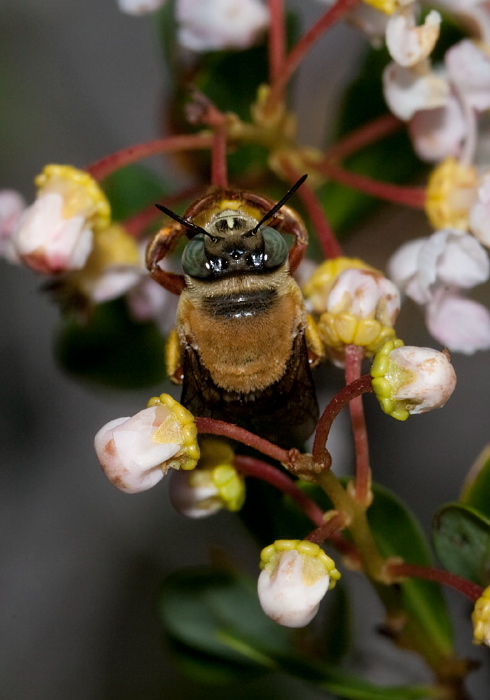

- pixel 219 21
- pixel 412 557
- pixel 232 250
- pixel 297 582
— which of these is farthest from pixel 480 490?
pixel 219 21

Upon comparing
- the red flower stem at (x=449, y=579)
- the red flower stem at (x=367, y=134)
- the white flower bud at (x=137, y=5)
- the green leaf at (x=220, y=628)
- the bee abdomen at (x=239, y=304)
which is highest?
the white flower bud at (x=137, y=5)

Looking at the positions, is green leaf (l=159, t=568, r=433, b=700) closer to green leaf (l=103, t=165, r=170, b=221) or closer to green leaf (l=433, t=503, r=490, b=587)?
green leaf (l=433, t=503, r=490, b=587)

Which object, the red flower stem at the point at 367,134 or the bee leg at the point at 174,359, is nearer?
the bee leg at the point at 174,359

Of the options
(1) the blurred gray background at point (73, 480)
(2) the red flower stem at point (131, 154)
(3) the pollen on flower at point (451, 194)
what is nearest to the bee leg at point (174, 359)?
(2) the red flower stem at point (131, 154)

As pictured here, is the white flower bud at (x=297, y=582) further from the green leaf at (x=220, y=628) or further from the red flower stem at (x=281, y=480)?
the green leaf at (x=220, y=628)

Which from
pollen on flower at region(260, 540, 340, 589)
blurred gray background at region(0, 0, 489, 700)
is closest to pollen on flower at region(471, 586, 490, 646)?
pollen on flower at region(260, 540, 340, 589)

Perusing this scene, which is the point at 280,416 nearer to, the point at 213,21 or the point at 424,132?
the point at 424,132

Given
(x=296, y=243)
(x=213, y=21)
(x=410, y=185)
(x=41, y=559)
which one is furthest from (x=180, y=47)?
(x=41, y=559)
